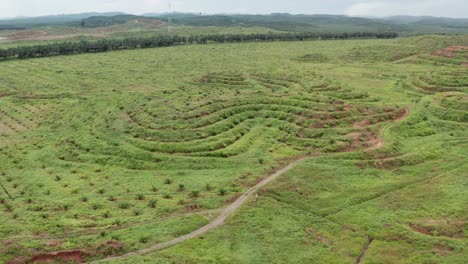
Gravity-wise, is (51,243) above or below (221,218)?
below

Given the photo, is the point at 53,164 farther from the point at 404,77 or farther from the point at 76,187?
the point at 404,77

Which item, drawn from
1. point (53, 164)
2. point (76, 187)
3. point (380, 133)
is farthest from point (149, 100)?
point (380, 133)

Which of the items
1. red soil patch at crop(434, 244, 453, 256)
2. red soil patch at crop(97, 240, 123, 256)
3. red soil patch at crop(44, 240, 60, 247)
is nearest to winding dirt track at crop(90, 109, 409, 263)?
red soil patch at crop(97, 240, 123, 256)

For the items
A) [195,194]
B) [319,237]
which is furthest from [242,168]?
[319,237]

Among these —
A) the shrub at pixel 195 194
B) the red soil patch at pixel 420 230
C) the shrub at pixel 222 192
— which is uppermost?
→ the shrub at pixel 222 192

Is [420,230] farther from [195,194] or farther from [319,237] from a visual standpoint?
[195,194]

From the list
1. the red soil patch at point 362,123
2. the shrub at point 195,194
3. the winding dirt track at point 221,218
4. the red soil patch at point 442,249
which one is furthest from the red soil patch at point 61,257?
the red soil patch at point 362,123

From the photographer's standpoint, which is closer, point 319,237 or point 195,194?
point 319,237

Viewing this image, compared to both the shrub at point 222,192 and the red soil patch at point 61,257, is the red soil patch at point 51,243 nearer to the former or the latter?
the red soil patch at point 61,257

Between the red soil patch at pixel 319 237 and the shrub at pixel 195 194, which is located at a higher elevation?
the shrub at pixel 195 194
